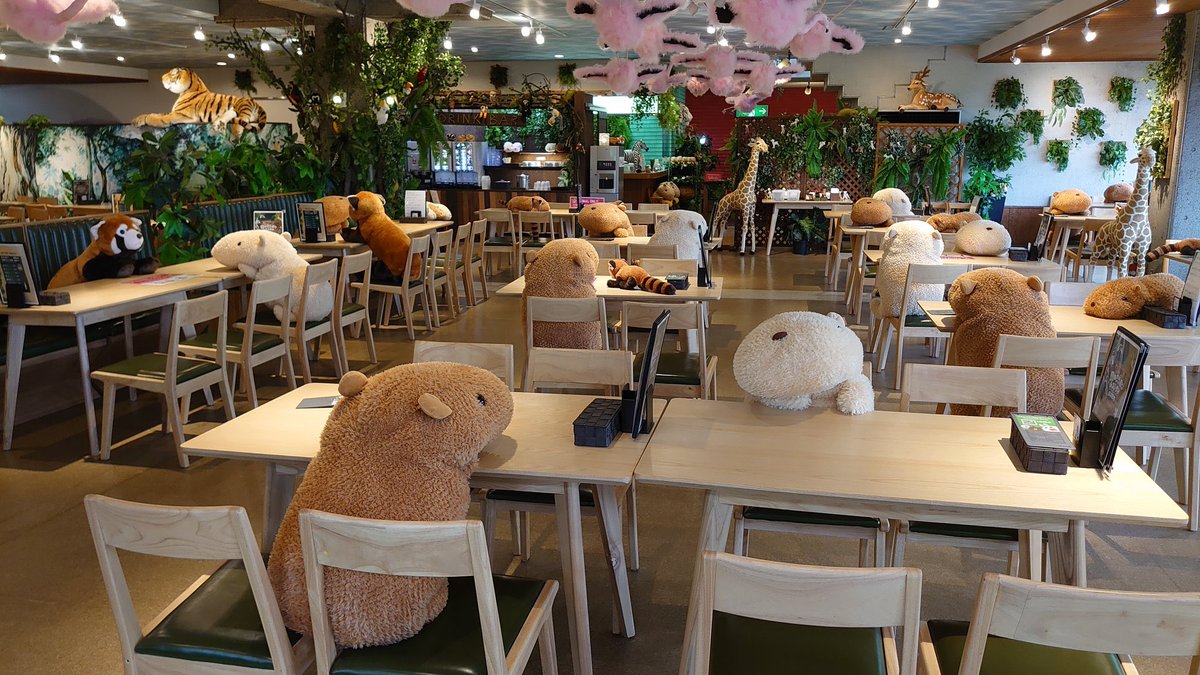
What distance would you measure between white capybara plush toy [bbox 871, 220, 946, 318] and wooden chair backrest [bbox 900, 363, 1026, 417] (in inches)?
115

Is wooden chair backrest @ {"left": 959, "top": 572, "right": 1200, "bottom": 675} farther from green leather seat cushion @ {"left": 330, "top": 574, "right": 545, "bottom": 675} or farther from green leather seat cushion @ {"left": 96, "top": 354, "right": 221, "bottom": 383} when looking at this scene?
green leather seat cushion @ {"left": 96, "top": 354, "right": 221, "bottom": 383}

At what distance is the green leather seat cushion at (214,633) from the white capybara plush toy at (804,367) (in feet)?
5.03

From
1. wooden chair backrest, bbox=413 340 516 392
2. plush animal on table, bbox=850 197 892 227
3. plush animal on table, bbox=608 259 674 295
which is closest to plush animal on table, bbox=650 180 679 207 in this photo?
plush animal on table, bbox=850 197 892 227

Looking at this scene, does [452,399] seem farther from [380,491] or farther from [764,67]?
[764,67]

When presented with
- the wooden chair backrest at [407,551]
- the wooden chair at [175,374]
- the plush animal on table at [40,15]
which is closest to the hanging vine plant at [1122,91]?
the wooden chair at [175,374]

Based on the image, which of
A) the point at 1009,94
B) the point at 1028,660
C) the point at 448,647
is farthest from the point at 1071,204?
the point at 448,647

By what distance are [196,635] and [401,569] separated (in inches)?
24.0

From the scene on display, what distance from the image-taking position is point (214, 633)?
6.69 feet

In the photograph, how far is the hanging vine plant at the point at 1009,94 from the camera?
43.3 ft

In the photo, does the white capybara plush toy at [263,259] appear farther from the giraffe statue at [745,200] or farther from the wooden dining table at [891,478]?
the giraffe statue at [745,200]

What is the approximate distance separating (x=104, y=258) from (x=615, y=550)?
14.0ft

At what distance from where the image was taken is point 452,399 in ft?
7.30

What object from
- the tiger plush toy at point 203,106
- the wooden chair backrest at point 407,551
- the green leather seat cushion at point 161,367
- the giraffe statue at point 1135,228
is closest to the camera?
the wooden chair backrest at point 407,551

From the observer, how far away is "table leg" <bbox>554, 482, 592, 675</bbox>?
7.89ft
